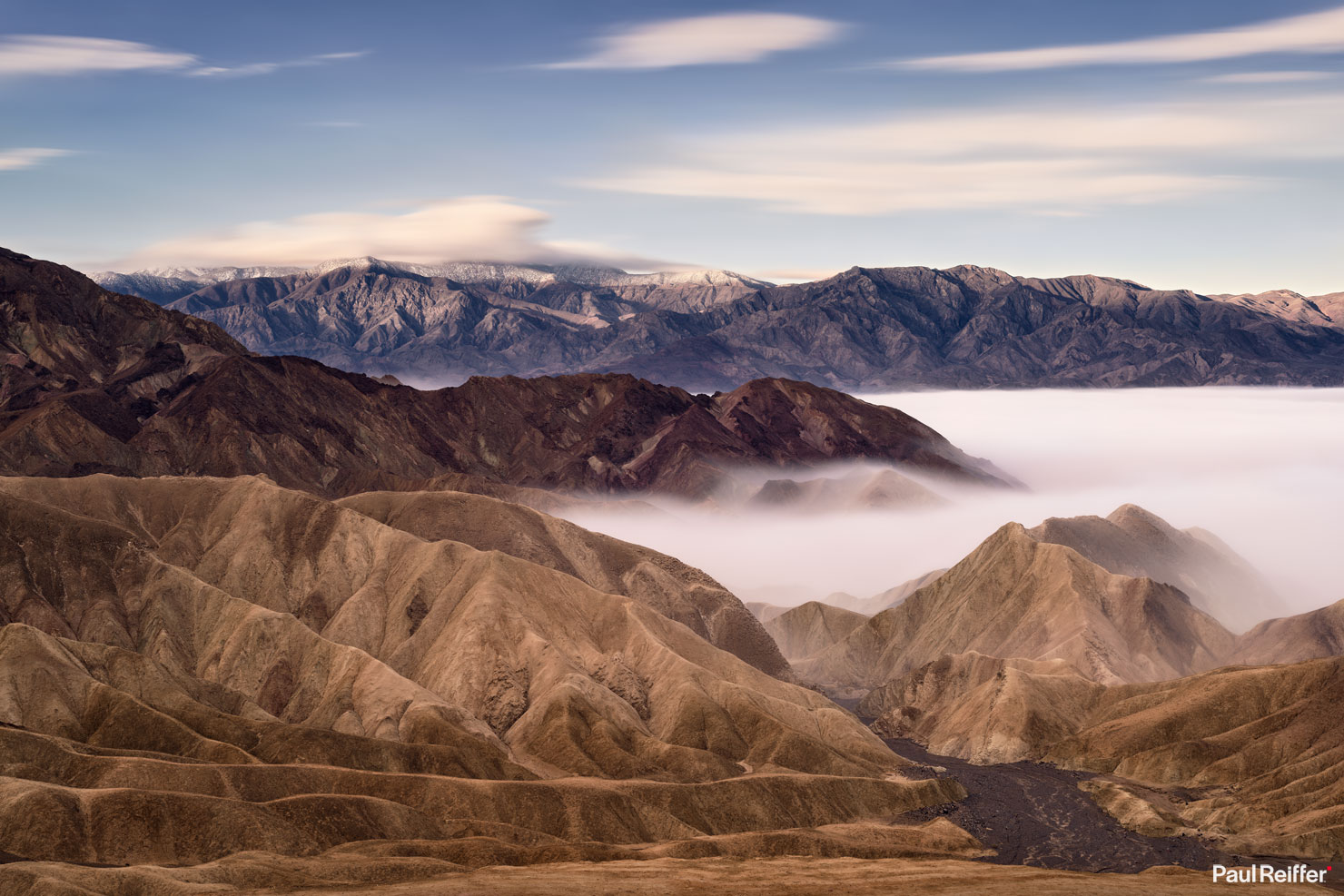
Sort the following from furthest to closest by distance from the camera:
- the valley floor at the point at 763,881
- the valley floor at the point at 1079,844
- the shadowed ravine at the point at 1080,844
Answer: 1. the valley floor at the point at 1079,844
2. the shadowed ravine at the point at 1080,844
3. the valley floor at the point at 763,881

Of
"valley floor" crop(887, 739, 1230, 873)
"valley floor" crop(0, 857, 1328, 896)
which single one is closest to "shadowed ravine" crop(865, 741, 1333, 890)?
"valley floor" crop(887, 739, 1230, 873)

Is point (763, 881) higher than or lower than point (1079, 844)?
higher

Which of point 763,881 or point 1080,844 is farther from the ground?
point 763,881

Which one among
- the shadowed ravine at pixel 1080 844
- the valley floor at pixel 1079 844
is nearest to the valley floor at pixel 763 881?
the shadowed ravine at pixel 1080 844

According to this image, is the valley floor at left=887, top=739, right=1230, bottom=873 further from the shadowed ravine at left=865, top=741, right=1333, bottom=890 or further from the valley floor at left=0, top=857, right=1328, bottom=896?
the valley floor at left=0, top=857, right=1328, bottom=896

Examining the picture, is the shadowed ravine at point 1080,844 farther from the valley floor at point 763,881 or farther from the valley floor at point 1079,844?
the valley floor at point 763,881

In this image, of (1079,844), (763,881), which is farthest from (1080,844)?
(763,881)

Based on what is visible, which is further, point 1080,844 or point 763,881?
point 1080,844

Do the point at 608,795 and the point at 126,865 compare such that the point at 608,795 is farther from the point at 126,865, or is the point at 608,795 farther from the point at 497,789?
the point at 126,865

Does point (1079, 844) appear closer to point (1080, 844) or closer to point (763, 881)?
point (1080, 844)

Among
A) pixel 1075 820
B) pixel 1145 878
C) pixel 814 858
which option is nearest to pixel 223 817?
pixel 814 858

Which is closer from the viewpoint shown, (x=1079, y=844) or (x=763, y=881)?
(x=763, y=881)
